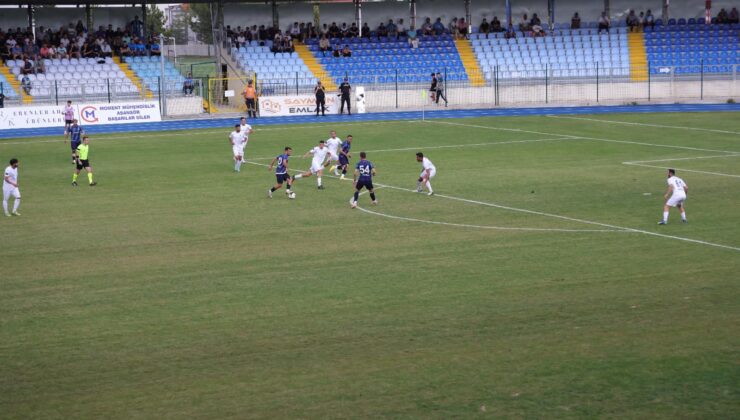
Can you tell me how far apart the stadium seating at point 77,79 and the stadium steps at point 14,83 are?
0.90 ft

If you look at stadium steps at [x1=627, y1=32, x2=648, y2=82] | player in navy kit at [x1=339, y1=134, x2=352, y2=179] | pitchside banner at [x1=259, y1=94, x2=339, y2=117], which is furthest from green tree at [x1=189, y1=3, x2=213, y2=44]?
player in navy kit at [x1=339, y1=134, x2=352, y2=179]

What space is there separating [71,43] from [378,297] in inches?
1940

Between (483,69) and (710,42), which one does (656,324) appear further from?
(710,42)

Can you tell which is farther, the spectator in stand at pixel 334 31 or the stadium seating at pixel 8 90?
the spectator in stand at pixel 334 31

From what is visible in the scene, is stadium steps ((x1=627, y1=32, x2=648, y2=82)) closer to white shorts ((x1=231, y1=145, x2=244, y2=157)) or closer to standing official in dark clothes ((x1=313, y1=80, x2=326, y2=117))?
standing official in dark clothes ((x1=313, y1=80, x2=326, y2=117))

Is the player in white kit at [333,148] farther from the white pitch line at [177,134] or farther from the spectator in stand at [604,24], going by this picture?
the spectator in stand at [604,24]

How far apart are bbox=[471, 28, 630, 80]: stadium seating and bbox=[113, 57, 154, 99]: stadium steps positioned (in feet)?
73.7

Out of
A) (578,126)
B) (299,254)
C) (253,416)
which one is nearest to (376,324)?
(253,416)

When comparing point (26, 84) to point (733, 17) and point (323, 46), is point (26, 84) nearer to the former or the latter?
point (323, 46)

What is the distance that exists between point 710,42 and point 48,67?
44210mm

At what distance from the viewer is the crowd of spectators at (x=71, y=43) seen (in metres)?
58.5

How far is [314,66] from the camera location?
6494cm

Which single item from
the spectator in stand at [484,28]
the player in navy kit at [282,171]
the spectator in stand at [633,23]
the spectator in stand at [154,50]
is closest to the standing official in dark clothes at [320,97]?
the spectator in stand at [154,50]

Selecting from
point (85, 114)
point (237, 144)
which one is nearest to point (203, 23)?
point (85, 114)
